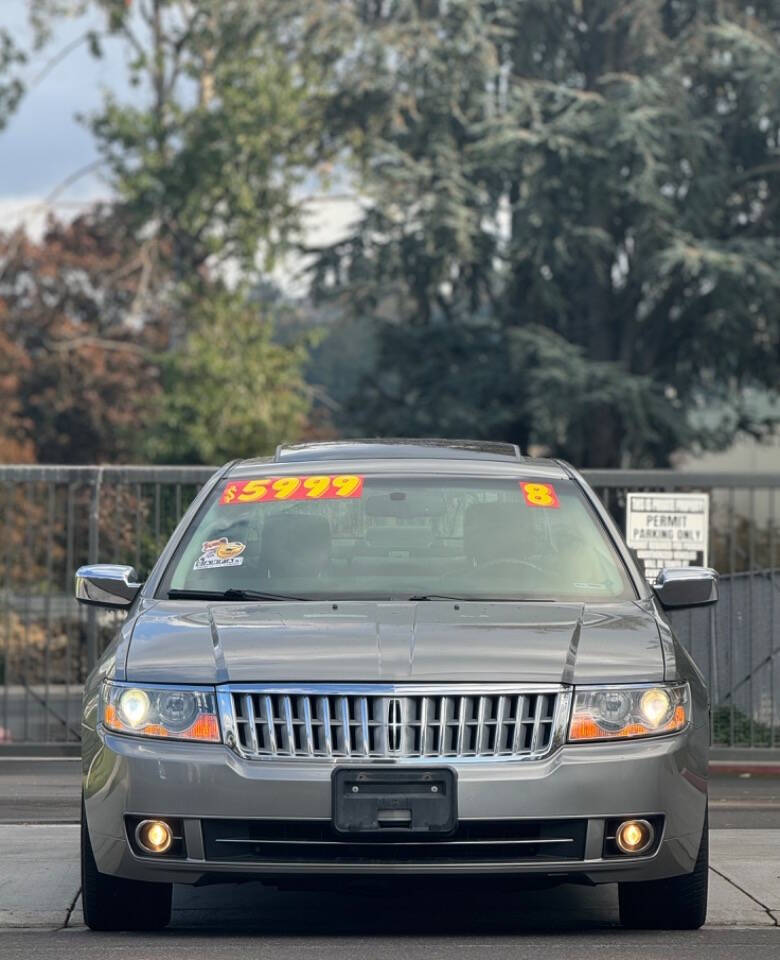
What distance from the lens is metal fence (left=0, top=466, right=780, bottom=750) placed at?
1170 centimetres

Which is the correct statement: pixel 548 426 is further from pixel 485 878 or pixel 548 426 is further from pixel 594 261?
pixel 485 878

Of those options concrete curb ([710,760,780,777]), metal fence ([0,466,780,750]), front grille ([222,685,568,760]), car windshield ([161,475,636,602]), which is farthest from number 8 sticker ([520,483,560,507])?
concrete curb ([710,760,780,777])

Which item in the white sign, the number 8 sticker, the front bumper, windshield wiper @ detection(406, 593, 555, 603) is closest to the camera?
the front bumper

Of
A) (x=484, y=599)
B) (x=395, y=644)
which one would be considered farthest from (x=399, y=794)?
(x=484, y=599)

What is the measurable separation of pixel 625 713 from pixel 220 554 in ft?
5.90

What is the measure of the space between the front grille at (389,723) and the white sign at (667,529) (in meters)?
6.07

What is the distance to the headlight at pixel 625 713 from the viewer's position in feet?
18.9

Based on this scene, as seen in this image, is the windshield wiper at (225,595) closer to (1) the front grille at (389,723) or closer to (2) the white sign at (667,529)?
(1) the front grille at (389,723)

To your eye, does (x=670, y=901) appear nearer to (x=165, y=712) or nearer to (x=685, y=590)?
(x=685, y=590)

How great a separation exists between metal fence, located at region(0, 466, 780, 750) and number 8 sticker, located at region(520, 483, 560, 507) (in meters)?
4.37

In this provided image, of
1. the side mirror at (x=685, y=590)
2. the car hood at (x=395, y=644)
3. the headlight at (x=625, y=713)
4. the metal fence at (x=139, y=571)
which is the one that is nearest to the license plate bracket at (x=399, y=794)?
the car hood at (x=395, y=644)

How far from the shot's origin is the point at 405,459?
298 inches

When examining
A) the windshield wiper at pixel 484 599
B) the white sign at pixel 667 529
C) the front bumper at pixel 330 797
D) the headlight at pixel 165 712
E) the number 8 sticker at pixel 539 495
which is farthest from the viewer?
the white sign at pixel 667 529

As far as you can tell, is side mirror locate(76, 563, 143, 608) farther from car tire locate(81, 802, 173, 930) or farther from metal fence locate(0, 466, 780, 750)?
metal fence locate(0, 466, 780, 750)
